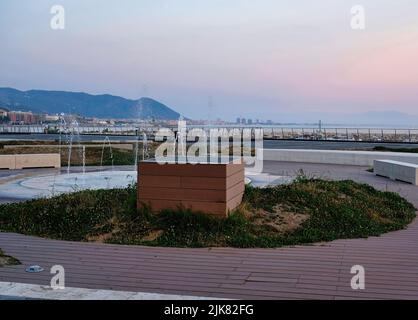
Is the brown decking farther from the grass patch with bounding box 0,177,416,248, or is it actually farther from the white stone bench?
the white stone bench

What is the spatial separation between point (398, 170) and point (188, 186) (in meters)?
9.41

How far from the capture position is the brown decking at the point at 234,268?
14.6ft

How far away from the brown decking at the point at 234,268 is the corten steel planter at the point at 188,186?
1019 millimetres

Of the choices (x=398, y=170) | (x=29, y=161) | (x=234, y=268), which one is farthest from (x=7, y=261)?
(x=29, y=161)

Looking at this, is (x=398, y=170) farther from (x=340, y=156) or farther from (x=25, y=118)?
(x=25, y=118)

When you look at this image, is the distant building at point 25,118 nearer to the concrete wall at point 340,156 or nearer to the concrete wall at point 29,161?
the concrete wall at point 29,161

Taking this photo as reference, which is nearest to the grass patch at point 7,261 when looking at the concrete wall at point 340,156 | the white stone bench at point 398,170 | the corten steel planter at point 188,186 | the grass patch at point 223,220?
the grass patch at point 223,220

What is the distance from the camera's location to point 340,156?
19.5 m

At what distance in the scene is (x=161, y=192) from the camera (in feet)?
23.4

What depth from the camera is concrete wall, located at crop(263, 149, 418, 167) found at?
1873 centimetres

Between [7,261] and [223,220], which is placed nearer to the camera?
[7,261]

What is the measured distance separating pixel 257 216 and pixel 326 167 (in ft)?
36.7

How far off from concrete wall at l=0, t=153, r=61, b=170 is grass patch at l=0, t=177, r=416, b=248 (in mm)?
9707
